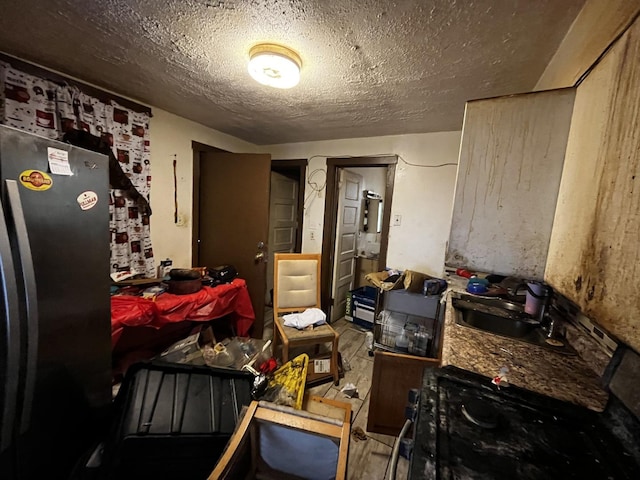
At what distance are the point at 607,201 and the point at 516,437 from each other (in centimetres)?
63

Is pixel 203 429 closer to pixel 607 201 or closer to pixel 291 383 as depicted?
pixel 291 383

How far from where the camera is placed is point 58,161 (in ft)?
3.08

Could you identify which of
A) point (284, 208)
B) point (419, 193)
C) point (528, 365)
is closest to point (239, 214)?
point (284, 208)

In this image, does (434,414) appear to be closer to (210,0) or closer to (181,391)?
(181,391)

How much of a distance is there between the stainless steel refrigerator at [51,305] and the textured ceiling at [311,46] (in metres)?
0.71

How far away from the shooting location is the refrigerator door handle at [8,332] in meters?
0.74

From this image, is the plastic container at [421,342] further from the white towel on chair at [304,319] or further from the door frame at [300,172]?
the door frame at [300,172]

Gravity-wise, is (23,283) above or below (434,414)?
above

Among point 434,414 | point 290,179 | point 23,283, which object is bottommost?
point 434,414

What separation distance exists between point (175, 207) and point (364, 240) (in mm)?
2627

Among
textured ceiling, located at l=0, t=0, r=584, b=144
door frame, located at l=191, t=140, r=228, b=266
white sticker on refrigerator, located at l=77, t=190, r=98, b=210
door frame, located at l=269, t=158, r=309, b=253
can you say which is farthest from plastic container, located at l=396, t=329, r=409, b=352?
white sticker on refrigerator, located at l=77, t=190, r=98, b=210

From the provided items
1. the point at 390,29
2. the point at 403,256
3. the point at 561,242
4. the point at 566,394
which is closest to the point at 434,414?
the point at 566,394

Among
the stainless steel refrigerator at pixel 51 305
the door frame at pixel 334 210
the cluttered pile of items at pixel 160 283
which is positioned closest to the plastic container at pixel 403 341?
the door frame at pixel 334 210

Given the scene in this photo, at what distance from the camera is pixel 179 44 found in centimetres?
129
